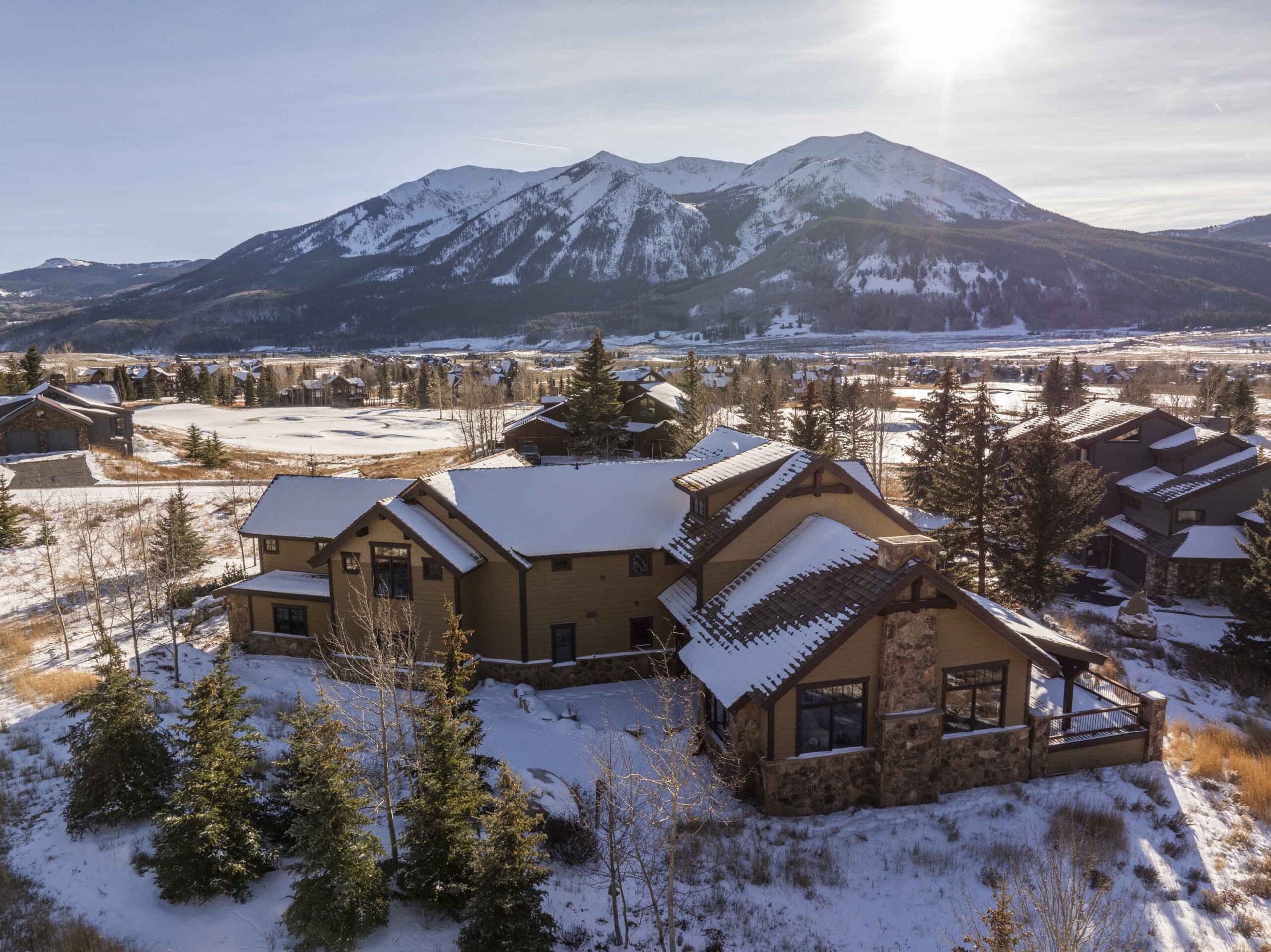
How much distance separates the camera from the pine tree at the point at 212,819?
512 inches

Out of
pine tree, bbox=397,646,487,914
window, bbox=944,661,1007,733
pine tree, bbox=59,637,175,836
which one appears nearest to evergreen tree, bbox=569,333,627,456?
→ window, bbox=944,661,1007,733

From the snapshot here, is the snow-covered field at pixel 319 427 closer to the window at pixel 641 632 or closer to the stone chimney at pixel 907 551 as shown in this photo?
the window at pixel 641 632

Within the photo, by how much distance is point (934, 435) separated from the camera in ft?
151

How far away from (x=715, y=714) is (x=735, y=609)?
2817mm

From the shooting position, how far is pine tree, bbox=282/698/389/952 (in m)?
12.0

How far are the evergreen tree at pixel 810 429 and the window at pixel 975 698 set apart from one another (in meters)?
25.5

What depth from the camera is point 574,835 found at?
15750mm

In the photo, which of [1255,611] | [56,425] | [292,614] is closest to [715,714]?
[292,614]

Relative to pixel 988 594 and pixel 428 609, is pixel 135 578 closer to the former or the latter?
pixel 428 609

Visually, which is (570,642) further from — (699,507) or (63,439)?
(63,439)

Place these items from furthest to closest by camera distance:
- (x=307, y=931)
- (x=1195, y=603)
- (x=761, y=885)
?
(x=1195, y=603) → (x=761, y=885) → (x=307, y=931)

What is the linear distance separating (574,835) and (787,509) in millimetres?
11019

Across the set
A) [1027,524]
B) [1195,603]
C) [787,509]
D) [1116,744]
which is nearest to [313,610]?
[787,509]

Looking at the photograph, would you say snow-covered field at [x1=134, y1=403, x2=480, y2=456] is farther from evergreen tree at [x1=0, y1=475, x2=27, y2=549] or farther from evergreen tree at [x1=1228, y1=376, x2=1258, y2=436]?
evergreen tree at [x1=1228, y1=376, x2=1258, y2=436]
